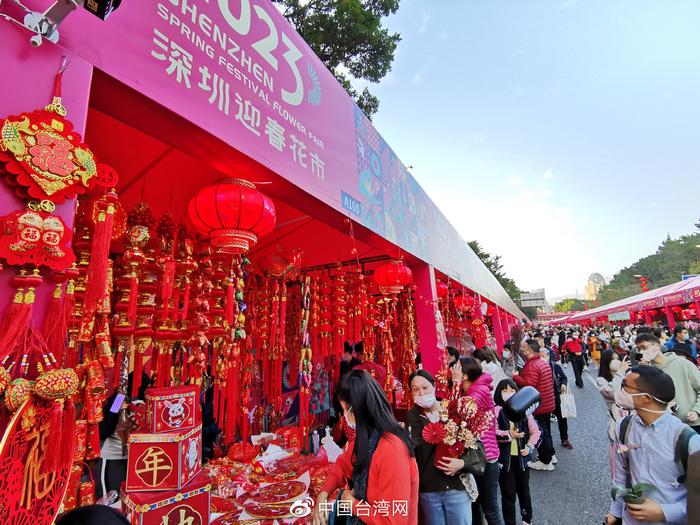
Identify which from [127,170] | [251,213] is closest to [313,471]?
[251,213]

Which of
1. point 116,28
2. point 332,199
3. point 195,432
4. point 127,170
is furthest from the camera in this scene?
point 332,199

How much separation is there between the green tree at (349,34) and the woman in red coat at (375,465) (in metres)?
9.11

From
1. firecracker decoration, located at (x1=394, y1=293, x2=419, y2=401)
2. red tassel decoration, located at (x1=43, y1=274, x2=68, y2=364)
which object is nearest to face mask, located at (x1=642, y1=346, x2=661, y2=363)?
firecracker decoration, located at (x1=394, y1=293, x2=419, y2=401)

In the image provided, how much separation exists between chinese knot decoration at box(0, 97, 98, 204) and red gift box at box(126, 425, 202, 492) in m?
1.35

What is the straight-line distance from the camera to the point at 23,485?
3.26 feet

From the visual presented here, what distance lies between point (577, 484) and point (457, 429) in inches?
123

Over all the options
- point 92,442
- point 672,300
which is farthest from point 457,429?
point 672,300

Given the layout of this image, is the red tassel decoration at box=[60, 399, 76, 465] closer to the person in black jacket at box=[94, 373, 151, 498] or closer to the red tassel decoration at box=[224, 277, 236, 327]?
the red tassel decoration at box=[224, 277, 236, 327]

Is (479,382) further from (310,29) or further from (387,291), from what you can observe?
(310,29)

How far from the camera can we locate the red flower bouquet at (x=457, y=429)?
7.30ft

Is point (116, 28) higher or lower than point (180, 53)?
lower

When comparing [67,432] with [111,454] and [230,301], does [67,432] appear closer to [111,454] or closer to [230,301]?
[230,301]

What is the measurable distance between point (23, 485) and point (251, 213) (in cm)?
144

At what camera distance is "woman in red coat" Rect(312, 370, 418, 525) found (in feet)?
5.21
